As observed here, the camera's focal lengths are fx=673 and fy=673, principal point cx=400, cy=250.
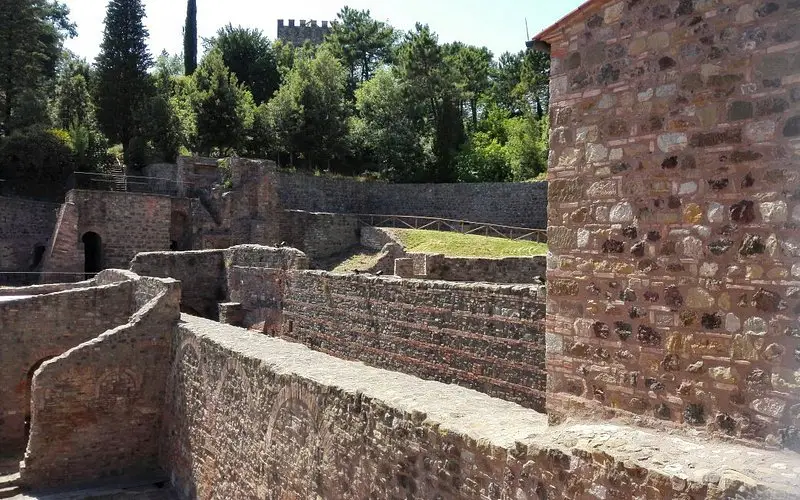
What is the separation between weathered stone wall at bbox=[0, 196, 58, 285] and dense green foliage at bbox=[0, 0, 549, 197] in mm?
3588

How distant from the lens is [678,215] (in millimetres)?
4238

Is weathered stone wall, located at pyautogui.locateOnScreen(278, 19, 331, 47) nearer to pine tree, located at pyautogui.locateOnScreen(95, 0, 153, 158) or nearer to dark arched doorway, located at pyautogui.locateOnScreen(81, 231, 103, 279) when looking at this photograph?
pine tree, located at pyautogui.locateOnScreen(95, 0, 153, 158)

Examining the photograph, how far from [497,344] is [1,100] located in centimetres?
2958

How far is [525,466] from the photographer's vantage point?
14.2ft

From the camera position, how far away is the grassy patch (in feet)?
73.9

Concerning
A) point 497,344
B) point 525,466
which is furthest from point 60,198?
point 525,466

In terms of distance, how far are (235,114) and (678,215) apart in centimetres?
3348

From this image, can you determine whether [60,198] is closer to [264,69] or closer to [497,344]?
[264,69]

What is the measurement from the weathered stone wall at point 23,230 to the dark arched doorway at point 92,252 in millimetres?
1494

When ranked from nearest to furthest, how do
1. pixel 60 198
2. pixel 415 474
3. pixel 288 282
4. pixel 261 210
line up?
pixel 415 474 → pixel 288 282 → pixel 261 210 → pixel 60 198

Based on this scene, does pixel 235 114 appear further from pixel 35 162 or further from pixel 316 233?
pixel 316 233

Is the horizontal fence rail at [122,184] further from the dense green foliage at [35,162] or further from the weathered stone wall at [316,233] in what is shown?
the weathered stone wall at [316,233]

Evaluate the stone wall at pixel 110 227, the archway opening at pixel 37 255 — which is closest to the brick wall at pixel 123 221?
the stone wall at pixel 110 227

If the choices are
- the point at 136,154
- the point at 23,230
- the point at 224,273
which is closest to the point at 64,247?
the point at 23,230
